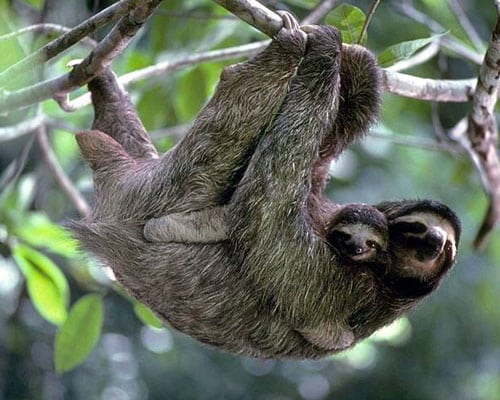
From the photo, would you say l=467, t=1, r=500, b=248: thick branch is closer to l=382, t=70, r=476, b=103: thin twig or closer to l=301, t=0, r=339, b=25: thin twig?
l=382, t=70, r=476, b=103: thin twig

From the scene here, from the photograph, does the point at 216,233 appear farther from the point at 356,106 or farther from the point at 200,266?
the point at 356,106

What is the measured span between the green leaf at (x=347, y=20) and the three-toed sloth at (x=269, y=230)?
14cm

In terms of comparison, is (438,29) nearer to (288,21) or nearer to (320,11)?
(320,11)

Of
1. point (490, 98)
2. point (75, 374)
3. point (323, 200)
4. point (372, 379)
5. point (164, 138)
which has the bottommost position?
point (372, 379)

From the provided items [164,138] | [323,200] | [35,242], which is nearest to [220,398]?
[164,138]

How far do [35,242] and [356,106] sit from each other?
3.14 m

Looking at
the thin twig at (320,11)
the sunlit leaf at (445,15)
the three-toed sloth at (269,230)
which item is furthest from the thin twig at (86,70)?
the sunlit leaf at (445,15)

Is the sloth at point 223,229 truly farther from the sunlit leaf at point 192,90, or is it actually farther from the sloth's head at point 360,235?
the sunlit leaf at point 192,90

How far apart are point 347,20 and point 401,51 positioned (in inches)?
15.2

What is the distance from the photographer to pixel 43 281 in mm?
7926

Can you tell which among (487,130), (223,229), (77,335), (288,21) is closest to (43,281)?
(77,335)

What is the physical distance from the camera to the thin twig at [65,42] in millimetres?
5027

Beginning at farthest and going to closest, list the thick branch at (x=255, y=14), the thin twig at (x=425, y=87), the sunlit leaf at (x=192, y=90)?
the sunlit leaf at (x=192, y=90)
the thin twig at (x=425, y=87)
the thick branch at (x=255, y=14)

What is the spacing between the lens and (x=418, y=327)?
1627 centimetres
